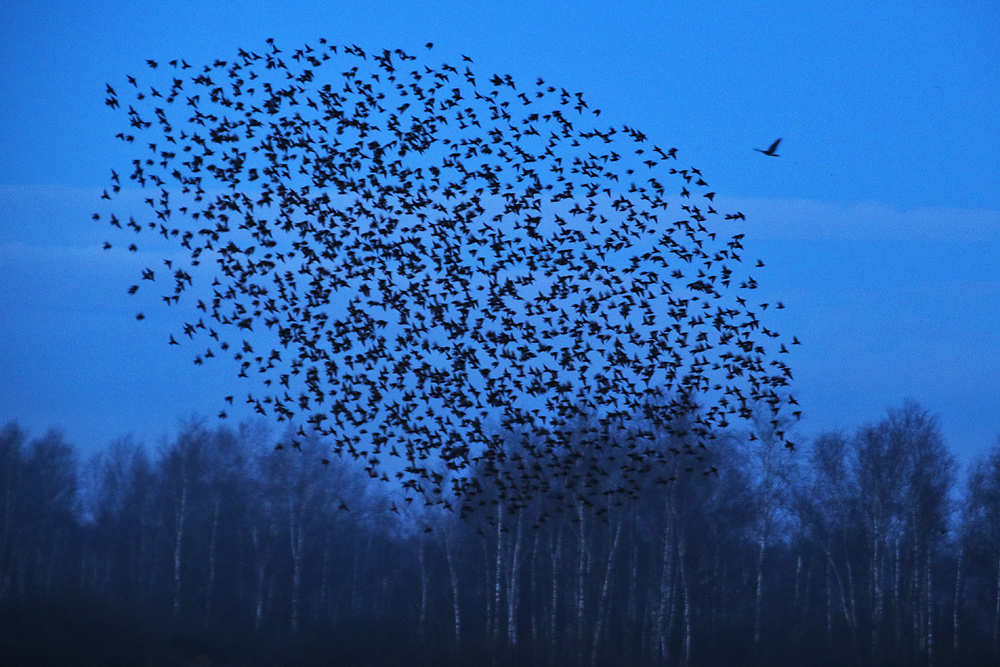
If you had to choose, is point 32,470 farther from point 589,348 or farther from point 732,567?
point 589,348

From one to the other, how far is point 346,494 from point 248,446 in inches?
178

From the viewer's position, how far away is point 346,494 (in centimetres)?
4206

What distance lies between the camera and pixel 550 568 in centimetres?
3491

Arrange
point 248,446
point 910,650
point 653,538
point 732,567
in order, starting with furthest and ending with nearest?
1. point 248,446
2. point 732,567
3. point 653,538
4. point 910,650

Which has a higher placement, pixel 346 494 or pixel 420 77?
pixel 420 77

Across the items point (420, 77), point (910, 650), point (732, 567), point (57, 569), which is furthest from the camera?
point (57, 569)

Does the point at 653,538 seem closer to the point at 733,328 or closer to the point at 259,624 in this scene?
the point at 259,624

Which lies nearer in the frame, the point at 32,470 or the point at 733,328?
the point at 733,328

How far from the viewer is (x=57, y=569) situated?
48594mm

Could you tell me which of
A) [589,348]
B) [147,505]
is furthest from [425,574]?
[589,348]

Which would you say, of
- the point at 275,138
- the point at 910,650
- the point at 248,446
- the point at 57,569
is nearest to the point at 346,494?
the point at 248,446

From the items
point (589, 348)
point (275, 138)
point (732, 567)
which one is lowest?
point (732, 567)

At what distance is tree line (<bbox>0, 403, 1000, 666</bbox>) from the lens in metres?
29.6

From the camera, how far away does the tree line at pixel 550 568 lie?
29.6m
